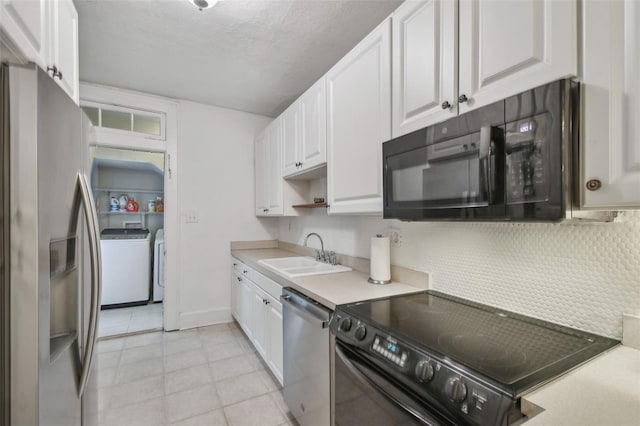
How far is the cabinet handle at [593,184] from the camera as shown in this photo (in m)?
0.75

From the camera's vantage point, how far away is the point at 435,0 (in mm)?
1166

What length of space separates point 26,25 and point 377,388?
1694 millimetres

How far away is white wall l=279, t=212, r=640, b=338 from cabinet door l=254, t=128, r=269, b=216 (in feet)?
5.96

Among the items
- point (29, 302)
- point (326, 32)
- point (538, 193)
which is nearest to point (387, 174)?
point (538, 193)

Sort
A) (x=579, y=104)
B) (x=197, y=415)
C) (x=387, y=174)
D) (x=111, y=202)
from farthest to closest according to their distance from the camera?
(x=111, y=202), (x=197, y=415), (x=387, y=174), (x=579, y=104)

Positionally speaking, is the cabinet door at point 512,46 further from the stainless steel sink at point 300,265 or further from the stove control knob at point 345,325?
the stainless steel sink at point 300,265

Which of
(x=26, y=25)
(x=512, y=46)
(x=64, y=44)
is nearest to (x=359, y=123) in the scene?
(x=512, y=46)

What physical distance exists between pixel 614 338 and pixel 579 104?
0.77m

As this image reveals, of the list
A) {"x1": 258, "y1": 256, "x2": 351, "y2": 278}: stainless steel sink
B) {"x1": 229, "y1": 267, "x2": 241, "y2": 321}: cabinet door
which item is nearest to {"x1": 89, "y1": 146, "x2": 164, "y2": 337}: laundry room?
{"x1": 229, "y1": 267, "x2": 241, "y2": 321}: cabinet door

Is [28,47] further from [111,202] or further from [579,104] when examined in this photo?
[111,202]

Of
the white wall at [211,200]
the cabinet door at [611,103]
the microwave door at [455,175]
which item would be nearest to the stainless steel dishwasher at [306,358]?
the microwave door at [455,175]

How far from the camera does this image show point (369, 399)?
106cm

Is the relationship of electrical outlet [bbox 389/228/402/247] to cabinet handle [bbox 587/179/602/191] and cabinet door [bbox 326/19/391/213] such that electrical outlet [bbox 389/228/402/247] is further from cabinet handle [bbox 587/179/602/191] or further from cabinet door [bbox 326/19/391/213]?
cabinet handle [bbox 587/179/602/191]

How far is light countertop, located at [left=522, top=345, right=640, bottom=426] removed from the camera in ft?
2.03
